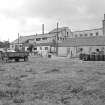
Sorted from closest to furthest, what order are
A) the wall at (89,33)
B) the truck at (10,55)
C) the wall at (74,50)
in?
1. the truck at (10,55)
2. the wall at (74,50)
3. the wall at (89,33)

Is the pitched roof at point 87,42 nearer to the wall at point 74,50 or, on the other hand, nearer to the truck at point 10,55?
the wall at point 74,50

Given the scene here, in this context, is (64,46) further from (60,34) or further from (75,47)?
(60,34)

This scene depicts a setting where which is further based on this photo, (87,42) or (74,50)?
(74,50)

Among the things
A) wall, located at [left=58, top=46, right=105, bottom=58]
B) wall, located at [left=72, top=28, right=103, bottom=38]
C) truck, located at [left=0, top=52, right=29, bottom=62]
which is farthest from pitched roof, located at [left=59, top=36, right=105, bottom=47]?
wall, located at [left=72, top=28, right=103, bottom=38]

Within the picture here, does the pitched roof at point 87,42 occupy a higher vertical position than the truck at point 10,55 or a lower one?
higher

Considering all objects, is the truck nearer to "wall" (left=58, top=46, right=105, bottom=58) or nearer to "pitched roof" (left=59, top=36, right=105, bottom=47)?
"wall" (left=58, top=46, right=105, bottom=58)

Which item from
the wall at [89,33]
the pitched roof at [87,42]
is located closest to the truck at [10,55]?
the pitched roof at [87,42]

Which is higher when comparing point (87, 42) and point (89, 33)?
point (89, 33)

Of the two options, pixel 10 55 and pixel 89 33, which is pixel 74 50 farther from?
pixel 89 33

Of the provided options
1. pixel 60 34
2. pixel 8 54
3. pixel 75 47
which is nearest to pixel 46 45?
pixel 60 34

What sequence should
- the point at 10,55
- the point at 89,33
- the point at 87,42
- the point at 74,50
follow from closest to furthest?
the point at 10,55 < the point at 87,42 < the point at 74,50 < the point at 89,33

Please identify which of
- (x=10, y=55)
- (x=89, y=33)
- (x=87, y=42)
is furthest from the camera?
(x=89, y=33)

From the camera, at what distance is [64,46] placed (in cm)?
4222

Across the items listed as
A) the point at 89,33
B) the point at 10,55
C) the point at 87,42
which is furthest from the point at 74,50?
the point at 89,33
